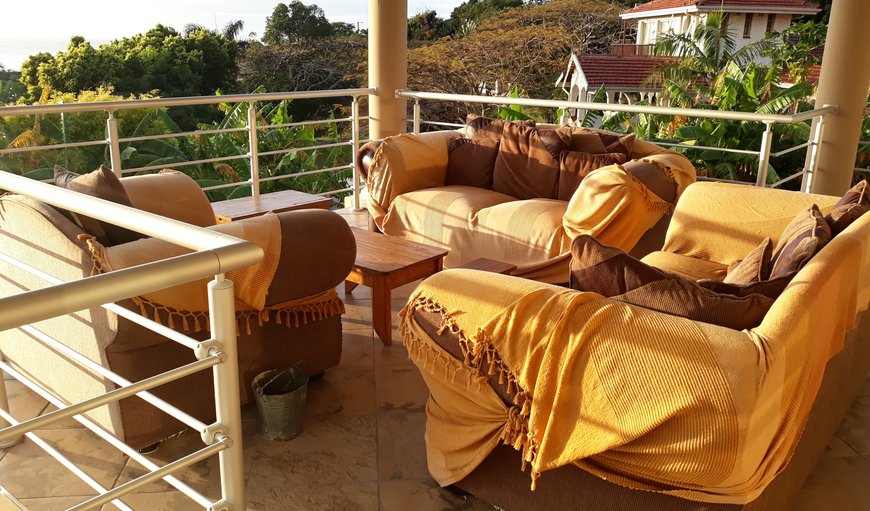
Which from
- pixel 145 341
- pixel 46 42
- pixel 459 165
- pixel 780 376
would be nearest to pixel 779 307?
pixel 780 376

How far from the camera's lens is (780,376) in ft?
5.29

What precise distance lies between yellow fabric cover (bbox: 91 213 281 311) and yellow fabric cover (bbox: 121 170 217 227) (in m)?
0.75

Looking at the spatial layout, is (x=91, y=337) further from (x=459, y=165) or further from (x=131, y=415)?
(x=459, y=165)

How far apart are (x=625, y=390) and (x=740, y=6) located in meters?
18.8

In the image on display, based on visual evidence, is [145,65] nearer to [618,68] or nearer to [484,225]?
[618,68]

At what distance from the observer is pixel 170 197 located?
313cm

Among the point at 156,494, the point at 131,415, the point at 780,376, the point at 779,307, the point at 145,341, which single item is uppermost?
the point at 779,307

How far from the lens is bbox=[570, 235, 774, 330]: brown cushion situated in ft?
5.78

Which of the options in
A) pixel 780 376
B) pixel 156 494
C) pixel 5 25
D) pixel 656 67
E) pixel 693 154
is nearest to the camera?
pixel 780 376

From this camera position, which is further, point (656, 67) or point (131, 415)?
point (656, 67)

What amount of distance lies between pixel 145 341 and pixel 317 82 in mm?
15501

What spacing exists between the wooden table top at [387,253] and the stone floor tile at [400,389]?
1.42 ft

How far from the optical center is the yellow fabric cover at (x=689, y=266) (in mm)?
3034

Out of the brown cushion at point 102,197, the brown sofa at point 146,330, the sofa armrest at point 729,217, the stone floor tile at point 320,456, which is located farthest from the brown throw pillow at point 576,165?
the brown cushion at point 102,197
